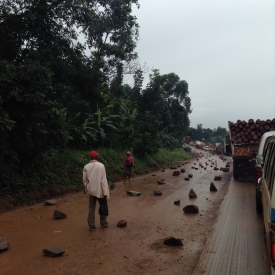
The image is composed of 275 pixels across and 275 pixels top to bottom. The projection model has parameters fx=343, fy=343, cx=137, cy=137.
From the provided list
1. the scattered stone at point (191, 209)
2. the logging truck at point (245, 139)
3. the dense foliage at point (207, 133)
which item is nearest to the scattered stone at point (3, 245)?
the scattered stone at point (191, 209)

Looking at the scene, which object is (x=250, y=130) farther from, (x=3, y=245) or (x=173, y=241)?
(x=3, y=245)

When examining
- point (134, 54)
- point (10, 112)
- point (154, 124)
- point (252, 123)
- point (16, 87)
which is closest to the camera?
point (16, 87)

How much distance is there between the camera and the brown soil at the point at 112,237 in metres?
5.36

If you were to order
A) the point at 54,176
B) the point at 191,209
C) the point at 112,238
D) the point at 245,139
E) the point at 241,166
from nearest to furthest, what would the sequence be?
the point at 112,238
the point at 191,209
the point at 54,176
the point at 241,166
the point at 245,139

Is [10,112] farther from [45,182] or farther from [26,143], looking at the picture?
[45,182]

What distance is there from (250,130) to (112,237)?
1147 centimetres

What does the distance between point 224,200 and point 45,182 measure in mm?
6238

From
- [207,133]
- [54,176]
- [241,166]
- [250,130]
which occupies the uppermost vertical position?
[207,133]

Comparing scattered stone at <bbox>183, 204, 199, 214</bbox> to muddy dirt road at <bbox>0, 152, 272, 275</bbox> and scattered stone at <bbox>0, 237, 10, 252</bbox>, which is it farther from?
scattered stone at <bbox>0, 237, 10, 252</bbox>

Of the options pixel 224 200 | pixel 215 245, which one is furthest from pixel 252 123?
pixel 215 245

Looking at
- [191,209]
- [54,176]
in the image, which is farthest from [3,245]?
[54,176]

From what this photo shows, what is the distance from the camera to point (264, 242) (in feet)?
21.7

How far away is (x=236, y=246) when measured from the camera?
636 centimetres

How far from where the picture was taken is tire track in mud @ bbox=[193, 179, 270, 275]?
524 cm
